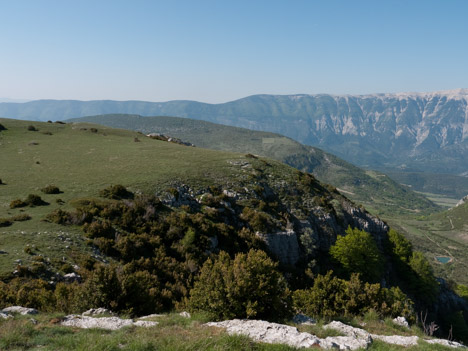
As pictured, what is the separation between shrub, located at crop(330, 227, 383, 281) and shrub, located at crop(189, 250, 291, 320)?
27.1 m

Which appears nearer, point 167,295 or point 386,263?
point 167,295

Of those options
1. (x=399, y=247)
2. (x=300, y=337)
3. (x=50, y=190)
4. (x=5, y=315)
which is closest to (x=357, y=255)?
(x=399, y=247)

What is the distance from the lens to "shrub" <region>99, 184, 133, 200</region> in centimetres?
2983

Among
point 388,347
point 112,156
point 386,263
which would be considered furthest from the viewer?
point 386,263

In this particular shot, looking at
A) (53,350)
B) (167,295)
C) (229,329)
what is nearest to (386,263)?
(167,295)

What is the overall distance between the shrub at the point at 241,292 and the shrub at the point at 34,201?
21.8m

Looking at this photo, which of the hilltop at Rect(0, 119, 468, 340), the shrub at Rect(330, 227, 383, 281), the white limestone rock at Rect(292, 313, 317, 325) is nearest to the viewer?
the white limestone rock at Rect(292, 313, 317, 325)

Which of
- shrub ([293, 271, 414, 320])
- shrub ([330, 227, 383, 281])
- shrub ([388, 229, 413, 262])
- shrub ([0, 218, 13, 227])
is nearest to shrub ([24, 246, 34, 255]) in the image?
shrub ([0, 218, 13, 227])

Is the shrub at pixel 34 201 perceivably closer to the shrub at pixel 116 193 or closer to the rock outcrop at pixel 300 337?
the shrub at pixel 116 193

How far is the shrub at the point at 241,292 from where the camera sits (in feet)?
42.0

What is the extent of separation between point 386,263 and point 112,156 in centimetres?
5139

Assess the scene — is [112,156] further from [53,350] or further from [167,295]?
[53,350]

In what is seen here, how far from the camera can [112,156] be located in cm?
4628

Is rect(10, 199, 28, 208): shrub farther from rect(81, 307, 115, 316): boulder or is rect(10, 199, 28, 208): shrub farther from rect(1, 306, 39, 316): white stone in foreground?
rect(81, 307, 115, 316): boulder
